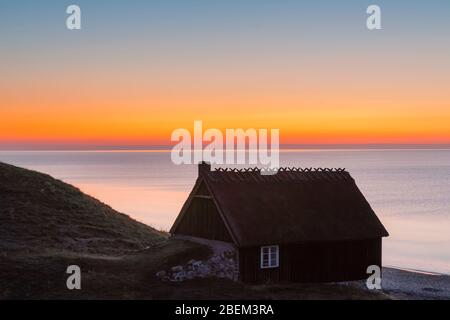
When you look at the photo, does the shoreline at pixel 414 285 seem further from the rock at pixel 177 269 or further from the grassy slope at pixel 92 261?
the rock at pixel 177 269

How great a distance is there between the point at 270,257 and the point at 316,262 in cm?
302

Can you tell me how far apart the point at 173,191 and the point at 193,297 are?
467 ft

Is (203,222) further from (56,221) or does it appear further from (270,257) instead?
(56,221)

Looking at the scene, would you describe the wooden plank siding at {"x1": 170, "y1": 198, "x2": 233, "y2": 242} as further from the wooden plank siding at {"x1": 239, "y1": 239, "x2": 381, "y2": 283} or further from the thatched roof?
the wooden plank siding at {"x1": 239, "y1": 239, "x2": 381, "y2": 283}

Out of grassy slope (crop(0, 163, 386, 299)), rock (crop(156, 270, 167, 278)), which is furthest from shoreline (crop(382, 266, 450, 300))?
rock (crop(156, 270, 167, 278))

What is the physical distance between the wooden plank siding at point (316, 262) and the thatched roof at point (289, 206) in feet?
1.89

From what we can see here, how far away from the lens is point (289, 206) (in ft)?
122

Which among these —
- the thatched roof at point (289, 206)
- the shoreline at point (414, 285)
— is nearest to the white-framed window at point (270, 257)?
the thatched roof at point (289, 206)

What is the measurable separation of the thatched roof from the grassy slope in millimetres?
2720

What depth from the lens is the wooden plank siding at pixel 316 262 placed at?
1347 inches

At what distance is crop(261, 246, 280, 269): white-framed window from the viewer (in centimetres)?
3469

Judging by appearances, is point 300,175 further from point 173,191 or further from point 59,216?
point 173,191

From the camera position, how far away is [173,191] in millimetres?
172500
